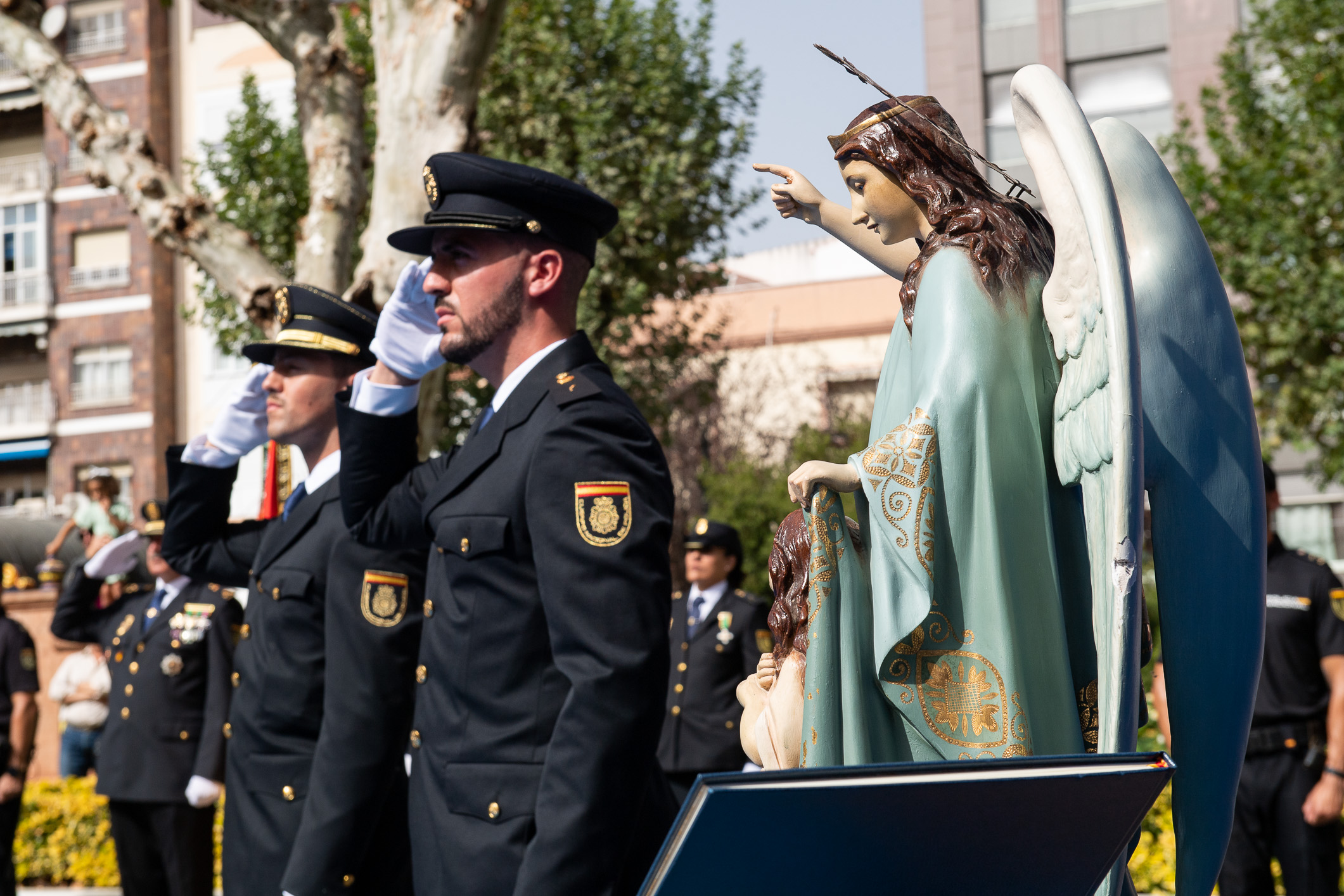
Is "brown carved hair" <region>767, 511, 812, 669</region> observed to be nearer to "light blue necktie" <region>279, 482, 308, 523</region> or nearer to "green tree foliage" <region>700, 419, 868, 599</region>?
"light blue necktie" <region>279, 482, 308, 523</region>

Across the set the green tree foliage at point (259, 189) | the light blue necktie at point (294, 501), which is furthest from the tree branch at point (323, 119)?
the green tree foliage at point (259, 189)

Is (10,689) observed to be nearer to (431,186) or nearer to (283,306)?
(283,306)

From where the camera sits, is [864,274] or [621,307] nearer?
[621,307]

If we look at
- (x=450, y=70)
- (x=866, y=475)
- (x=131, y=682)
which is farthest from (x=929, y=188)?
(x=131, y=682)

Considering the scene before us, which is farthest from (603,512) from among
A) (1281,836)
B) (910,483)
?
(1281,836)

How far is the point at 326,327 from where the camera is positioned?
3975mm

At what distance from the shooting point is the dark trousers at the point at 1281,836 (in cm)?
515

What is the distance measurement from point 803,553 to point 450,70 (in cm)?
440

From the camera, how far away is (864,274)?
2814 cm

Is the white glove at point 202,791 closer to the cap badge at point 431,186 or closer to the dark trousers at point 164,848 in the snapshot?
the dark trousers at point 164,848

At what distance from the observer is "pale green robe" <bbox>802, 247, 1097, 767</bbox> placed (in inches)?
81.0

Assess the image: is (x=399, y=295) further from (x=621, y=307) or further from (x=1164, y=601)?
(x=621, y=307)

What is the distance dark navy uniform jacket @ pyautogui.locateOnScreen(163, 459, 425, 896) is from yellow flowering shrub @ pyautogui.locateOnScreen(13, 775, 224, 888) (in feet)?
19.2

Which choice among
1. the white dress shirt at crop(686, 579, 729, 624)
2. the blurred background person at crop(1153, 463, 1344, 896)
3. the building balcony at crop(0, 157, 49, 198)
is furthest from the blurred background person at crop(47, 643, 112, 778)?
the building balcony at crop(0, 157, 49, 198)
